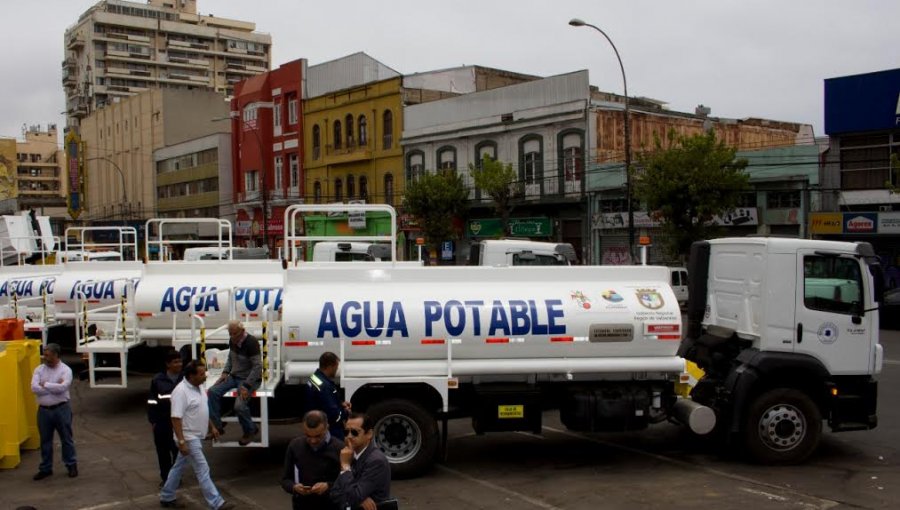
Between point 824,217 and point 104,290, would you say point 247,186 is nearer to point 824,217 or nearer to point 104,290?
point 824,217

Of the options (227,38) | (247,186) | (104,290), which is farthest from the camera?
(227,38)

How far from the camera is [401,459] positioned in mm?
9492

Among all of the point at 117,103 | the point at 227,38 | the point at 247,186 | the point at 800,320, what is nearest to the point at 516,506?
the point at 800,320

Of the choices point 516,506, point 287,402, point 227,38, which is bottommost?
point 516,506

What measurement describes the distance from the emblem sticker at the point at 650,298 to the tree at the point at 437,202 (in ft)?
106

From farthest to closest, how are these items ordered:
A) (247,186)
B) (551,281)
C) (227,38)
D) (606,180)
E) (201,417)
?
(227,38)
(247,186)
(606,180)
(551,281)
(201,417)

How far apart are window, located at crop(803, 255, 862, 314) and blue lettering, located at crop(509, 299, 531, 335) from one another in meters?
3.42

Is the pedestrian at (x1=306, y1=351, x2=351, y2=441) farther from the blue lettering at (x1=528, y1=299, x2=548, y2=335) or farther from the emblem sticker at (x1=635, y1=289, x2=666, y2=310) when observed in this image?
the emblem sticker at (x1=635, y1=289, x2=666, y2=310)

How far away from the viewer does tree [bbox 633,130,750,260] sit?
30.8m

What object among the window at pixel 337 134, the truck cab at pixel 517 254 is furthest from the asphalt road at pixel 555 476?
the window at pixel 337 134

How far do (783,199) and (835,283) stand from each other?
984 inches

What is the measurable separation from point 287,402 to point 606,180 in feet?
100

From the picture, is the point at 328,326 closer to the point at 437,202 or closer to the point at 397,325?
the point at 397,325

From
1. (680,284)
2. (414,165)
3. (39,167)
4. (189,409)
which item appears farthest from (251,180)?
(39,167)
